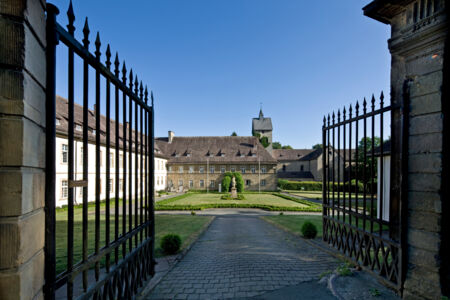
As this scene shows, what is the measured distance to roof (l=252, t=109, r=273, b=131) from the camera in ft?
199

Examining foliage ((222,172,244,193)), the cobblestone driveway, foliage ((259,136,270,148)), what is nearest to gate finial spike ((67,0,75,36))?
the cobblestone driveway

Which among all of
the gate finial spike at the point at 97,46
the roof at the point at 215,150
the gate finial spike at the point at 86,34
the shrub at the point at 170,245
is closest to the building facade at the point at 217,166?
the roof at the point at 215,150

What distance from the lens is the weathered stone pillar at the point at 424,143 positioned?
10.8ft

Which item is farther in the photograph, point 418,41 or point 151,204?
point 151,204

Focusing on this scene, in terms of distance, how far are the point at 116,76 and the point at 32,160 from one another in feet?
6.30

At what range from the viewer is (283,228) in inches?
412

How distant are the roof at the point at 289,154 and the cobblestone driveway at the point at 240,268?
5414 cm

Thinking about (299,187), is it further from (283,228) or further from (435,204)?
(435,204)

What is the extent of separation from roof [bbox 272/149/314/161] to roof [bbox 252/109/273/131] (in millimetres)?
6982

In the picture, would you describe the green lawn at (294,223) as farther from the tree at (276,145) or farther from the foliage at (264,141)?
the tree at (276,145)

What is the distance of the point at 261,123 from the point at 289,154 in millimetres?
10636

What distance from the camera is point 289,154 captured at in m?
61.5

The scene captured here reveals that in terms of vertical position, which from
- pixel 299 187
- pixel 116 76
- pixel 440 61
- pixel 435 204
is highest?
pixel 440 61

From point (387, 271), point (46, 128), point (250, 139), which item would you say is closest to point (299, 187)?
point (250, 139)
